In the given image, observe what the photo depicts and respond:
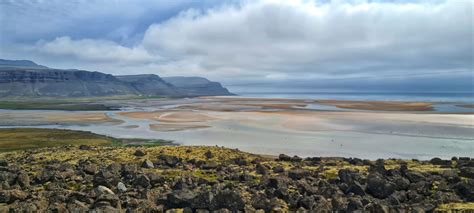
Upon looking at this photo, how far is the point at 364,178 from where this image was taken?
69.1ft

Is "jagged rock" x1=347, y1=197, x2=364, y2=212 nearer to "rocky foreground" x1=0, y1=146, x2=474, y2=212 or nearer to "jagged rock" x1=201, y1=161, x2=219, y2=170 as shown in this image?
"rocky foreground" x1=0, y1=146, x2=474, y2=212

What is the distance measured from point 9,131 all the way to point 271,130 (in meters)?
42.0

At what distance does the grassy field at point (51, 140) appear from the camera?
48.3m

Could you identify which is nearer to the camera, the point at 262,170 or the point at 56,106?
the point at 262,170

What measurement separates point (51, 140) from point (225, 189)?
139 ft

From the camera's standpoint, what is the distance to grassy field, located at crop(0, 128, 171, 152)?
48281mm

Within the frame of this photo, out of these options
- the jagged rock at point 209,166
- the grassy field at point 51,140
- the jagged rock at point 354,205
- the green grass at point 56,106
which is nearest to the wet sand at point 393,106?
the grassy field at point 51,140

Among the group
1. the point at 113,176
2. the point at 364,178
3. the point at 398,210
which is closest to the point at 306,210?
the point at 398,210

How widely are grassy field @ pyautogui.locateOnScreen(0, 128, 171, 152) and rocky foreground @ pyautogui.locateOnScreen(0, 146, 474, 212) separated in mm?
21069

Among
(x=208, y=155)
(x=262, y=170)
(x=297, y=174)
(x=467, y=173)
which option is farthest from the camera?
(x=208, y=155)

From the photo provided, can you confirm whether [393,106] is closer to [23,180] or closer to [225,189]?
[225,189]

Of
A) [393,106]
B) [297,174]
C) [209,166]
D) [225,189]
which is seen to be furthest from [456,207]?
[393,106]

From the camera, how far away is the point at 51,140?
51781 millimetres

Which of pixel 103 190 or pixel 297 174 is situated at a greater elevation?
pixel 297 174
